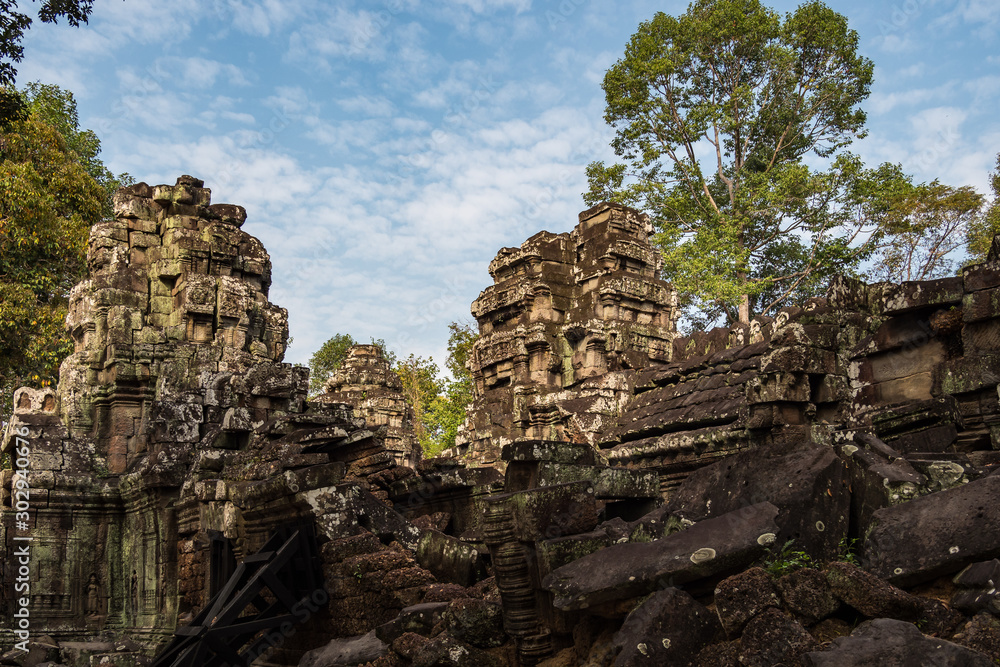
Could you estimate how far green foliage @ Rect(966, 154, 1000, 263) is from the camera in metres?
24.6

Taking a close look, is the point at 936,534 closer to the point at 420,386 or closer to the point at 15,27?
the point at 15,27

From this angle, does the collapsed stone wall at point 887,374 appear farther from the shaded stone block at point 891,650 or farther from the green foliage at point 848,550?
the shaded stone block at point 891,650

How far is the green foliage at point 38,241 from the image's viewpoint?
21641 mm

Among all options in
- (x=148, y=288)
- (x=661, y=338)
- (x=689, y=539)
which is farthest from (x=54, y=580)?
(x=689, y=539)

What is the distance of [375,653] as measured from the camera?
5.90 m

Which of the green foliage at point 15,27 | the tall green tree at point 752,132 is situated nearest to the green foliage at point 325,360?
the tall green tree at point 752,132

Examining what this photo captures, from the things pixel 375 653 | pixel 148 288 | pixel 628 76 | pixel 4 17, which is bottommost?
pixel 375 653

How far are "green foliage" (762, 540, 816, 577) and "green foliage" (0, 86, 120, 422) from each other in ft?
66.9

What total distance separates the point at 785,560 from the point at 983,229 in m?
25.7

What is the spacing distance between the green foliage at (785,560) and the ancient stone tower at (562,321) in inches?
318

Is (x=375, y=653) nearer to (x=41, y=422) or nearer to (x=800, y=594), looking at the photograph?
(x=800, y=594)

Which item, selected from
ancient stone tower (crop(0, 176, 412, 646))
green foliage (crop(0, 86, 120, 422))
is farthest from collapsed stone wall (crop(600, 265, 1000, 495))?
green foliage (crop(0, 86, 120, 422))

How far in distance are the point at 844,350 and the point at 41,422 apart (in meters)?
12.0

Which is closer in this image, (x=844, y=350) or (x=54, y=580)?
(x=844, y=350)
